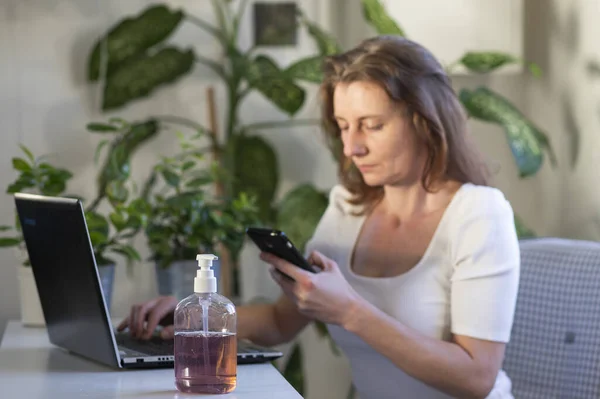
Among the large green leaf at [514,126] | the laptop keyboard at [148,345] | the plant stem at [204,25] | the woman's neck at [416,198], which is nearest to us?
the laptop keyboard at [148,345]

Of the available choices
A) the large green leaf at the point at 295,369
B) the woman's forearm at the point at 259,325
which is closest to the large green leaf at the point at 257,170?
the large green leaf at the point at 295,369

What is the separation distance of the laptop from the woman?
0.40 ft

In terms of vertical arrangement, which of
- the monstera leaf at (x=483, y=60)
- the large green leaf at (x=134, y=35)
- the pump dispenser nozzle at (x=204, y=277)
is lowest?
the pump dispenser nozzle at (x=204, y=277)

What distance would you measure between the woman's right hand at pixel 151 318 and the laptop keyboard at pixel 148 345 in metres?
0.01

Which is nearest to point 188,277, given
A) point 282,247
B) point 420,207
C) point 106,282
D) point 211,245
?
point 211,245

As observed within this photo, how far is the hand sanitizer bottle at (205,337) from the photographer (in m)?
1.03

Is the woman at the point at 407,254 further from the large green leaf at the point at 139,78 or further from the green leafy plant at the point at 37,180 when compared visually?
the large green leaf at the point at 139,78

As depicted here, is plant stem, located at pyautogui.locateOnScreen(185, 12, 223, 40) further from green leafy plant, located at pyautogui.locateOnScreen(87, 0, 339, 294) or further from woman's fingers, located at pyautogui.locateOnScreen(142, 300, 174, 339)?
woman's fingers, located at pyautogui.locateOnScreen(142, 300, 174, 339)

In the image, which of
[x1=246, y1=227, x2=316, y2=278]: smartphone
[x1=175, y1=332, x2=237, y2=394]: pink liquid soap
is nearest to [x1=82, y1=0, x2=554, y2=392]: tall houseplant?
[x1=246, y1=227, x2=316, y2=278]: smartphone

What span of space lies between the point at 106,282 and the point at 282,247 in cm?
58

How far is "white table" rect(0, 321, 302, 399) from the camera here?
1092 millimetres

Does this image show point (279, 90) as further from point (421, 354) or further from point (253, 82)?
point (421, 354)

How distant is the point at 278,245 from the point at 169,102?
4.21 feet

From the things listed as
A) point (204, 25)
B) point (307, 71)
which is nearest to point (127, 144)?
point (204, 25)
